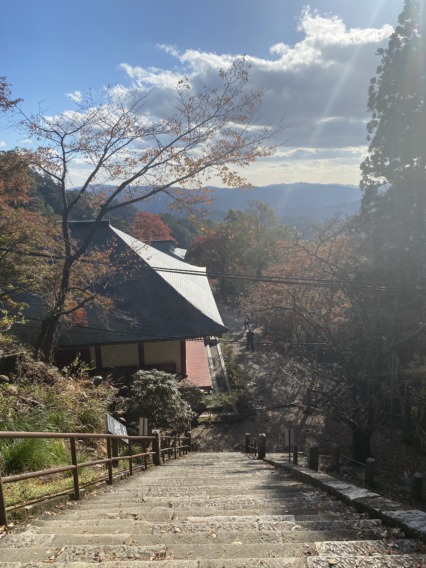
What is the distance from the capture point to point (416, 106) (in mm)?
16578

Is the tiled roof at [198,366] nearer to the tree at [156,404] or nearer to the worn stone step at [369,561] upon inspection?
the tree at [156,404]

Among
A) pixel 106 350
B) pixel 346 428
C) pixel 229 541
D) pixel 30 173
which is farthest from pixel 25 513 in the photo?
pixel 346 428

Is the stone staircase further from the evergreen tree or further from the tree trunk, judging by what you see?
the evergreen tree

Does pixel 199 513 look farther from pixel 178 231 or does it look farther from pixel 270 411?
pixel 178 231

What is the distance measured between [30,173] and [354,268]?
11287 millimetres

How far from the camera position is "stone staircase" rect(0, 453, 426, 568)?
8.82 ft

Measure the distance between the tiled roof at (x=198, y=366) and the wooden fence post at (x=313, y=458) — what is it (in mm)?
9150

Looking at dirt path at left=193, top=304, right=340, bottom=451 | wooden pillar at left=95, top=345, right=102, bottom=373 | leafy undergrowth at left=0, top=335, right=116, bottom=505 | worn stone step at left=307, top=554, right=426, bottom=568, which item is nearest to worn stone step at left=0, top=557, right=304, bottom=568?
worn stone step at left=307, top=554, right=426, bottom=568

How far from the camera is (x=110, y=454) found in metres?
5.79

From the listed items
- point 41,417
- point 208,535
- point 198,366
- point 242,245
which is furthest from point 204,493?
point 242,245

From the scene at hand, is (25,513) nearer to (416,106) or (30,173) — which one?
(30,173)

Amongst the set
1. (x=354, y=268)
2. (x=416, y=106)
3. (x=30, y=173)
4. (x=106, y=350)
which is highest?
(x=416, y=106)

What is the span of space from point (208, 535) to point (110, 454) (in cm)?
295

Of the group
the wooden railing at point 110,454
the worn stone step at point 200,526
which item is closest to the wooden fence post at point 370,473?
the worn stone step at point 200,526
